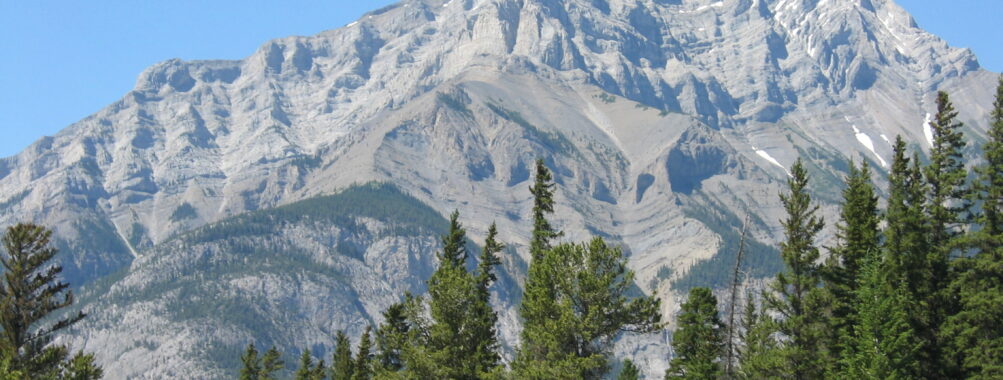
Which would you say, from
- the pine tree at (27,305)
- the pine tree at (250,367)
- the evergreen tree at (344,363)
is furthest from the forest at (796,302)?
the pine tree at (250,367)

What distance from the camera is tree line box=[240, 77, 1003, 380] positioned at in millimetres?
45094

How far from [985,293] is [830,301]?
24.4 ft

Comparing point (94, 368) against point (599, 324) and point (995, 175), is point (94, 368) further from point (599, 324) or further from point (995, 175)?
point (995, 175)

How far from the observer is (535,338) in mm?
45781

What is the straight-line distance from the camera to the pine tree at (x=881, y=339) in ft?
145

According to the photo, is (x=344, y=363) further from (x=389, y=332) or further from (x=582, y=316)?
(x=582, y=316)

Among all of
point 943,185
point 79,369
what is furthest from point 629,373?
point 79,369

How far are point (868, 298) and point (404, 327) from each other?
28.8 metres

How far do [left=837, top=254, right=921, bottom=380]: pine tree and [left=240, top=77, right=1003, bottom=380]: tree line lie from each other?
0.07 m

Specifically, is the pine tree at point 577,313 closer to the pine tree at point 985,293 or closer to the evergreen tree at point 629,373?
the pine tree at point 985,293

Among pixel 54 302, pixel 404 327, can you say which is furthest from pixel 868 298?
pixel 54 302

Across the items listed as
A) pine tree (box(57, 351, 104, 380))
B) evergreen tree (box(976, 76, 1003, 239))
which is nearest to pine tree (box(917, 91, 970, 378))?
evergreen tree (box(976, 76, 1003, 239))

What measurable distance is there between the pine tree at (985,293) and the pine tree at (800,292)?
6.14m

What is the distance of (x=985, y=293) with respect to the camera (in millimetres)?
46625
